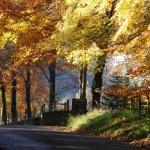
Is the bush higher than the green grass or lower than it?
lower

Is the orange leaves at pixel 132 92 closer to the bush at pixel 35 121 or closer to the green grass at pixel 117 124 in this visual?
the green grass at pixel 117 124

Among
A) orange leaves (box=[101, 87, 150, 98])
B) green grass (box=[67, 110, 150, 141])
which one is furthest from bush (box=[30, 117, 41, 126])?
orange leaves (box=[101, 87, 150, 98])

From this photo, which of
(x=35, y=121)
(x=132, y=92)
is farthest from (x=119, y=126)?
(x=35, y=121)

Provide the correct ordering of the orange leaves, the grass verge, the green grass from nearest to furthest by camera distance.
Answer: the grass verge < the green grass < the orange leaves

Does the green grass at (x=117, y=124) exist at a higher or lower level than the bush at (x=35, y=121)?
higher

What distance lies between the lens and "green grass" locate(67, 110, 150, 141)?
47.3ft

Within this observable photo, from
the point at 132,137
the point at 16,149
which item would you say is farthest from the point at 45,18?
the point at 16,149

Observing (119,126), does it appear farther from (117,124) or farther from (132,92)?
(132,92)

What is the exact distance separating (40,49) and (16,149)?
29.3ft

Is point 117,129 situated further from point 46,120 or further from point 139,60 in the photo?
point 46,120

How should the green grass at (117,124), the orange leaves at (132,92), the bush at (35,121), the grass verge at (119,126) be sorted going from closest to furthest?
the grass verge at (119,126)
the green grass at (117,124)
the orange leaves at (132,92)
the bush at (35,121)

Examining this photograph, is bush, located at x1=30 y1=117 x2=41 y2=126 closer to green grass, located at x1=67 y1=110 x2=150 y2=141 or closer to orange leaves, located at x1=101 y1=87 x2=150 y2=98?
green grass, located at x1=67 y1=110 x2=150 y2=141

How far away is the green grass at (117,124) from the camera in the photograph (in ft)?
47.3

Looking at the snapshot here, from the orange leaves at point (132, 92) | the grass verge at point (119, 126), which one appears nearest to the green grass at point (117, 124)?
the grass verge at point (119, 126)
